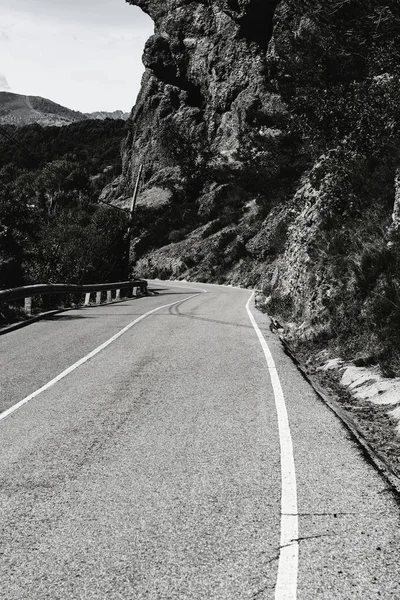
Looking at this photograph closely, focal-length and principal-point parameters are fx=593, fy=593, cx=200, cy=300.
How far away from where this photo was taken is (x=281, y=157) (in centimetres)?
6400

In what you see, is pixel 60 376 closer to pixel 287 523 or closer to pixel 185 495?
pixel 185 495

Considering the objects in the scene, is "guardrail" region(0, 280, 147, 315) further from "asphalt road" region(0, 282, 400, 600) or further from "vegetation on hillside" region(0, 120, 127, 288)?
"asphalt road" region(0, 282, 400, 600)

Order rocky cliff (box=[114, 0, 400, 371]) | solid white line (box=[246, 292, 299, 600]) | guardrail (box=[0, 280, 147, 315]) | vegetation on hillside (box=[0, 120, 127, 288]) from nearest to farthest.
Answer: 1. solid white line (box=[246, 292, 299, 600])
2. rocky cliff (box=[114, 0, 400, 371])
3. guardrail (box=[0, 280, 147, 315])
4. vegetation on hillside (box=[0, 120, 127, 288])

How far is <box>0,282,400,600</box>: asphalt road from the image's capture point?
142 inches

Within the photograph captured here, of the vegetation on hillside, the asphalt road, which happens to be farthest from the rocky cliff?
the vegetation on hillside

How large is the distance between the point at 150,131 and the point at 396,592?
106 m

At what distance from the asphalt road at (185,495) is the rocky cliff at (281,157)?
3382mm

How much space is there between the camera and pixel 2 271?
73.2ft

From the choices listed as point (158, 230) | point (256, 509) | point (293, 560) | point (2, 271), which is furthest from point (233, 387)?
point (158, 230)

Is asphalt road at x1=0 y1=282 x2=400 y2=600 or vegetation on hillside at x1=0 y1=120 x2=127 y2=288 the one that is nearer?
asphalt road at x1=0 y1=282 x2=400 y2=600

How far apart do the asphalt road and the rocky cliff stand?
133 inches

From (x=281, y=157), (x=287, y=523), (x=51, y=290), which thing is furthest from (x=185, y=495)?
(x=281, y=157)

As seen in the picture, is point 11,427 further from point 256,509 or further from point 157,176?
point 157,176

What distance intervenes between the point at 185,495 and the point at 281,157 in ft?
204
